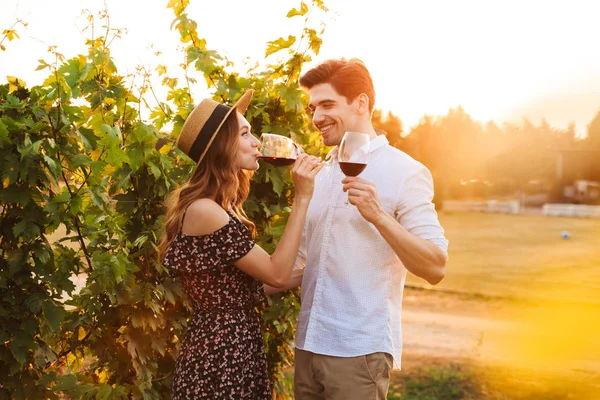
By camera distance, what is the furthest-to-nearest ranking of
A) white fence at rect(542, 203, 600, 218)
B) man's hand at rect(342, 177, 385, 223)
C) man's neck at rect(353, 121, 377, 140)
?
white fence at rect(542, 203, 600, 218) → man's neck at rect(353, 121, 377, 140) → man's hand at rect(342, 177, 385, 223)

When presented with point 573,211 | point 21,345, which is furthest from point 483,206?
point 21,345

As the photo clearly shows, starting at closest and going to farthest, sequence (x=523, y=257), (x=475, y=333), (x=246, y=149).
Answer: (x=246, y=149) < (x=475, y=333) < (x=523, y=257)

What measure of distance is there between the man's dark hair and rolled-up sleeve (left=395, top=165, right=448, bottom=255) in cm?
52

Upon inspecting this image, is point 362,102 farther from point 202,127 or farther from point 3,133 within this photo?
point 3,133

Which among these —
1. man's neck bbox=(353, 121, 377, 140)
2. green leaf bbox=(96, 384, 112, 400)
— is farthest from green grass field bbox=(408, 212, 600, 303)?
green leaf bbox=(96, 384, 112, 400)

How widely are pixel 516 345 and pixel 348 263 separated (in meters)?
7.17

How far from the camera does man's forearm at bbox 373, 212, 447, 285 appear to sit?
2.54 metres

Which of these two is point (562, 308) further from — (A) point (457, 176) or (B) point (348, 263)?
(A) point (457, 176)

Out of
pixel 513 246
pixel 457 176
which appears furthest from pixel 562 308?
pixel 457 176

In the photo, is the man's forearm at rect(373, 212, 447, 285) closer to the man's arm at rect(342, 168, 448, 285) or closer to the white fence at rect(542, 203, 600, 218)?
the man's arm at rect(342, 168, 448, 285)

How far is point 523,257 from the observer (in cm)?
2692

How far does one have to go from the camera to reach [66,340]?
11.7 feet

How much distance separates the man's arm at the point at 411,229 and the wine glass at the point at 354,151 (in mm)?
75

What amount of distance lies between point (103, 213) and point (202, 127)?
819mm
